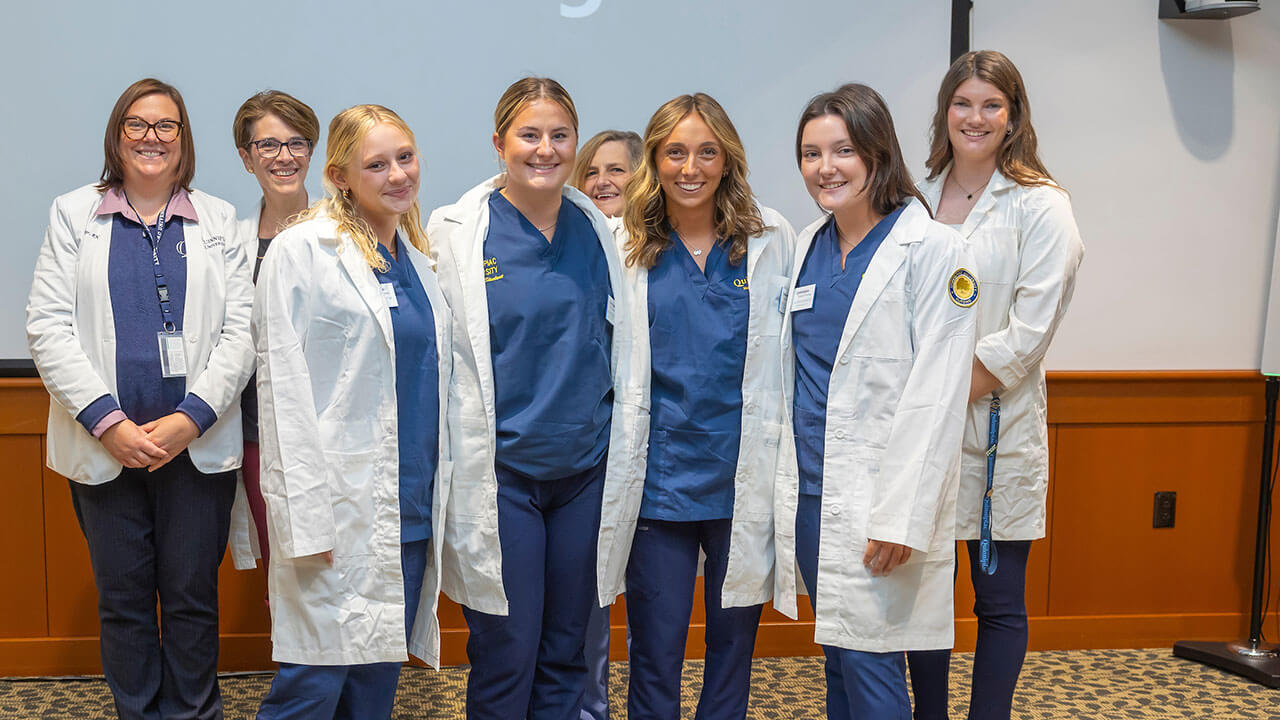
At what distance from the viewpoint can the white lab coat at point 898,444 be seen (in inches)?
76.2

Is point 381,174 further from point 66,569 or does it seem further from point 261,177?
point 66,569

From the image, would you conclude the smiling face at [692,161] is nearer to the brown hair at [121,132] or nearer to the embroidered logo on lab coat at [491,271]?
the embroidered logo on lab coat at [491,271]

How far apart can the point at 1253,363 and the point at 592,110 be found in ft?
8.17

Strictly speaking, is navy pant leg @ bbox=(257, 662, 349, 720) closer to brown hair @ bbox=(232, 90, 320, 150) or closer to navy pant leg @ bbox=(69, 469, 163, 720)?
navy pant leg @ bbox=(69, 469, 163, 720)

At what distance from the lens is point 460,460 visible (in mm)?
1999

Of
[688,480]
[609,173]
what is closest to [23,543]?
[609,173]

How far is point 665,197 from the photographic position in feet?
7.23

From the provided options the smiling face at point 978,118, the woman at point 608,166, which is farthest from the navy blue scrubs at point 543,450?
the smiling face at point 978,118

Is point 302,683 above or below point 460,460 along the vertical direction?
below

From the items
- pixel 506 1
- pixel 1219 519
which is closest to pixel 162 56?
pixel 506 1

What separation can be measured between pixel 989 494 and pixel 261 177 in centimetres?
199

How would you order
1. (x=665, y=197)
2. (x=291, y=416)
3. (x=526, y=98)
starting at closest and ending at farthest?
(x=291, y=416)
(x=526, y=98)
(x=665, y=197)

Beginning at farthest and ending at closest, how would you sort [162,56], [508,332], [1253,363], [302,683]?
1. [1253,363]
2. [162,56]
3. [508,332]
4. [302,683]

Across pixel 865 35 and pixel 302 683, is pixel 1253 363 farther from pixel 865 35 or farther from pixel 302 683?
pixel 302 683
